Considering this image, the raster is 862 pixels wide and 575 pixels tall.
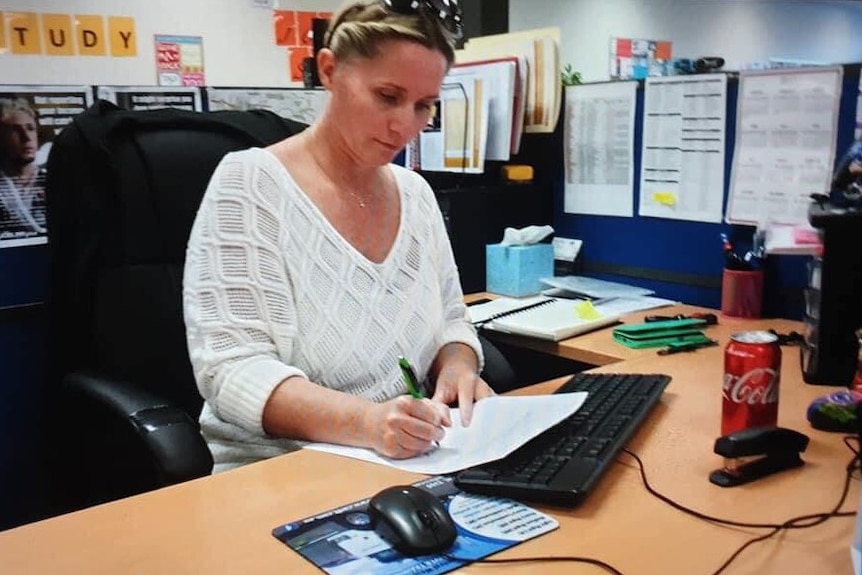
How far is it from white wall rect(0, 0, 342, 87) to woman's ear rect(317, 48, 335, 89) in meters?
2.98

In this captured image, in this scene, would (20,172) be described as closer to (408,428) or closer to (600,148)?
(408,428)

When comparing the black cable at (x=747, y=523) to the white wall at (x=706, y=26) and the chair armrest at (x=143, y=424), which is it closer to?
the chair armrest at (x=143, y=424)

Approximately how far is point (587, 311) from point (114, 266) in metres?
0.95

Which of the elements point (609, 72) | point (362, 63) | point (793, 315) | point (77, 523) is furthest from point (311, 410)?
point (609, 72)

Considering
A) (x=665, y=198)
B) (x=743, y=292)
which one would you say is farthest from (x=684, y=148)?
(x=743, y=292)

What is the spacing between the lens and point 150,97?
6.03 ft

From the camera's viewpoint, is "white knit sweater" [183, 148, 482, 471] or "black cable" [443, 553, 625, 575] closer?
"black cable" [443, 553, 625, 575]

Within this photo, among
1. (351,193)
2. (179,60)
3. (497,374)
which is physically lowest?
(497,374)

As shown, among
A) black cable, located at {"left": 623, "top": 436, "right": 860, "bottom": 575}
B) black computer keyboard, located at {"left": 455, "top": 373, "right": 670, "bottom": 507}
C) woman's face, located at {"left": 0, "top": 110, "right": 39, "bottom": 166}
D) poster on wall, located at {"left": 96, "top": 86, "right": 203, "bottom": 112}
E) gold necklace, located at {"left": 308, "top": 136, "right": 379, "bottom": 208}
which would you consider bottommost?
black cable, located at {"left": 623, "top": 436, "right": 860, "bottom": 575}

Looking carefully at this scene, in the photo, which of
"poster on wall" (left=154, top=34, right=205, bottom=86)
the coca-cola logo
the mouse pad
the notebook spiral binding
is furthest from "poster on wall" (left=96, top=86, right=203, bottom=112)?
"poster on wall" (left=154, top=34, right=205, bottom=86)

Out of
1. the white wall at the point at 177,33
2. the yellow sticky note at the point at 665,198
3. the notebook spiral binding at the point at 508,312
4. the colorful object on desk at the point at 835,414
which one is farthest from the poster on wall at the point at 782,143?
the white wall at the point at 177,33

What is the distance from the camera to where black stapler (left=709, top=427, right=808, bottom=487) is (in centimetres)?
101

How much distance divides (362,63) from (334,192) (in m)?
0.21

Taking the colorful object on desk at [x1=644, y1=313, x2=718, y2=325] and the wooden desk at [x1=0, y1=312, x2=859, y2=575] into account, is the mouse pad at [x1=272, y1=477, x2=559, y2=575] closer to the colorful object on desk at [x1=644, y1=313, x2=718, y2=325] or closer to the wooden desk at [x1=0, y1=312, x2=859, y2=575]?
the wooden desk at [x1=0, y1=312, x2=859, y2=575]
